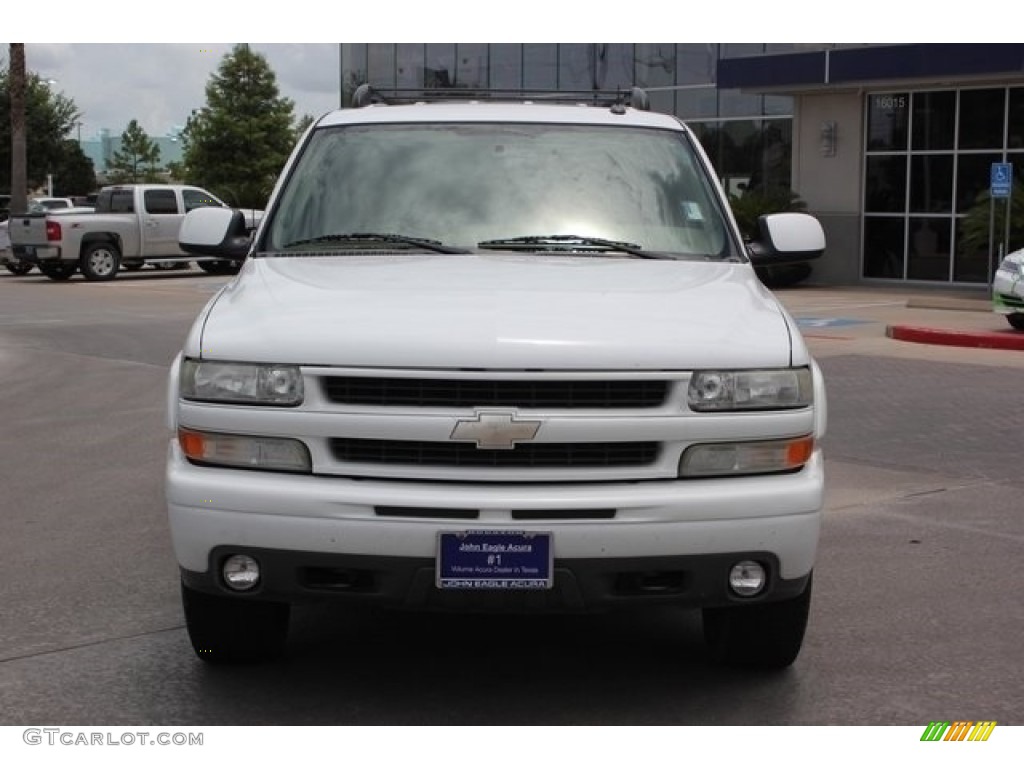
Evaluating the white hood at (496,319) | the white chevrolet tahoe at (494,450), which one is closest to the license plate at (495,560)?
the white chevrolet tahoe at (494,450)

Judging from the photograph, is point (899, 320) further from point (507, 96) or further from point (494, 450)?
point (494, 450)

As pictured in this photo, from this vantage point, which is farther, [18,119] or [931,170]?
[18,119]

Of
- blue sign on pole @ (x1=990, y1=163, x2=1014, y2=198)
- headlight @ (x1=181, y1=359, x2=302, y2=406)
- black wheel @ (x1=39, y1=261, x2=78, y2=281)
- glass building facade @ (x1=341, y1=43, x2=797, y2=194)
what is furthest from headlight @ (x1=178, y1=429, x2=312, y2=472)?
glass building facade @ (x1=341, y1=43, x2=797, y2=194)

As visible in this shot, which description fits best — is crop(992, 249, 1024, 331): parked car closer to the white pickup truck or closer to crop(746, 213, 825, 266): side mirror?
crop(746, 213, 825, 266): side mirror

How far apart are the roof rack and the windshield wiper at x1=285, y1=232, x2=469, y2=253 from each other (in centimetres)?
129

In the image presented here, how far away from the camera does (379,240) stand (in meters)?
5.70

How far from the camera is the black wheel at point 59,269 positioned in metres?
31.6

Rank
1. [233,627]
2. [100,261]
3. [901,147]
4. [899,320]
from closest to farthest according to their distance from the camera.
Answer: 1. [233,627]
2. [899,320]
3. [901,147]
4. [100,261]

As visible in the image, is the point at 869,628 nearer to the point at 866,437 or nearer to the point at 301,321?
the point at 301,321

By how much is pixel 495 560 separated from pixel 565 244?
1696 millimetres

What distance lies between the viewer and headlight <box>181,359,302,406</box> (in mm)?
4488

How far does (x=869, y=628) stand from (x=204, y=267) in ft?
99.9

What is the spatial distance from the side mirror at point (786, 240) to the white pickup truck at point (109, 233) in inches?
981
